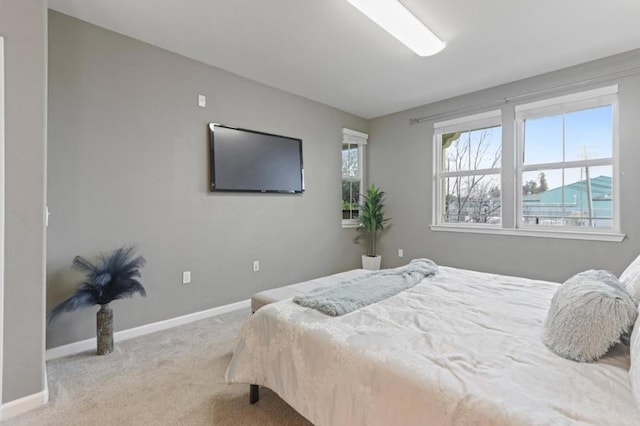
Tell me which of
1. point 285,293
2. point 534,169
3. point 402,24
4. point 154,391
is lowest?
point 154,391

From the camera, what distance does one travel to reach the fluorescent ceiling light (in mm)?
2051

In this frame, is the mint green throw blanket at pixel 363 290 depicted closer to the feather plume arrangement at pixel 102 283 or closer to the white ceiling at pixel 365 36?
the feather plume arrangement at pixel 102 283

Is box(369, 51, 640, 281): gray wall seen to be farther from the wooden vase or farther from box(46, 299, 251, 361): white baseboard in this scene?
the wooden vase

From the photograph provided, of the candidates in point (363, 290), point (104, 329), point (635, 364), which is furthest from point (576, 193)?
point (104, 329)

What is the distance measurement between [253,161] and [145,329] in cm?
196

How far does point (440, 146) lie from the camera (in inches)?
166

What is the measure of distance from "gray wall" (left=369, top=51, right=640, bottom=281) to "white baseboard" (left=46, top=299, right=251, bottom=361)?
256cm

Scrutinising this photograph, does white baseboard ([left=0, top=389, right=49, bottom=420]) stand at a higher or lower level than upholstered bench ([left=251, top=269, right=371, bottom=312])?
lower

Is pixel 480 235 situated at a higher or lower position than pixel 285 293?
higher

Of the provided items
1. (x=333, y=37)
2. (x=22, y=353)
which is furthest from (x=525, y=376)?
(x=333, y=37)

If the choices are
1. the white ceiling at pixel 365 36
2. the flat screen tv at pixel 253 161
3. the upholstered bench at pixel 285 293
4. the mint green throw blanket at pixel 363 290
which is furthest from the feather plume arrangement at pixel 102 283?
the white ceiling at pixel 365 36

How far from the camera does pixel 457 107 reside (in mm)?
3938

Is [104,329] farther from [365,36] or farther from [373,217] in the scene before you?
[373,217]

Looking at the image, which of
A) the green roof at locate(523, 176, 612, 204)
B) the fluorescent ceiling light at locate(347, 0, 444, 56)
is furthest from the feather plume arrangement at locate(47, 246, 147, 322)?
the green roof at locate(523, 176, 612, 204)
